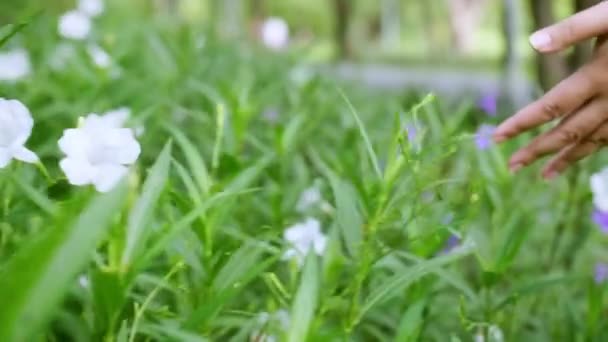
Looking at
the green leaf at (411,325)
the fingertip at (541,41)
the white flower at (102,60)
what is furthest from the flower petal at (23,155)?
the white flower at (102,60)

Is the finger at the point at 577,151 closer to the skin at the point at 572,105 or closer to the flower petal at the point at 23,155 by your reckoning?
the skin at the point at 572,105

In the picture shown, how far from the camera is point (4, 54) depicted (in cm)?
284

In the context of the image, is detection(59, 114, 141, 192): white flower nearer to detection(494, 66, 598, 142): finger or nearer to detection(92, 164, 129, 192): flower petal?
Result: detection(92, 164, 129, 192): flower petal

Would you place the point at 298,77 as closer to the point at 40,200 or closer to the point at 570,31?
the point at 570,31

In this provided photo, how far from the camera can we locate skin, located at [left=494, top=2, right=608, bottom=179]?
3.76 ft

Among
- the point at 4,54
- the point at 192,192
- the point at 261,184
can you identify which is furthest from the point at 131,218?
the point at 4,54

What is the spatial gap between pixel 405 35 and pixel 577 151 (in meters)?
35.4

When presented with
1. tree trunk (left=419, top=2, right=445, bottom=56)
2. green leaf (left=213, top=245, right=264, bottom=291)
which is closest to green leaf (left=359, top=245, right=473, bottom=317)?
green leaf (left=213, top=245, right=264, bottom=291)

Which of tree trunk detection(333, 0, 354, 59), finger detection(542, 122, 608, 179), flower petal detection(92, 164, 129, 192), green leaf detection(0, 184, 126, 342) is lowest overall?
green leaf detection(0, 184, 126, 342)

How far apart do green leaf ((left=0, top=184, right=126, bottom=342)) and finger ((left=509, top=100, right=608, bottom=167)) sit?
85 centimetres

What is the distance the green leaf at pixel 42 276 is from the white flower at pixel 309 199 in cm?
125

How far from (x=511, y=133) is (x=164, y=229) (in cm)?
55

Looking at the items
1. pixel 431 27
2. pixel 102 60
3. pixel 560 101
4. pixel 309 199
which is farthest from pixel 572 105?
pixel 431 27

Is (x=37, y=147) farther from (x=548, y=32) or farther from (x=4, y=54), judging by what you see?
(x=4, y=54)
